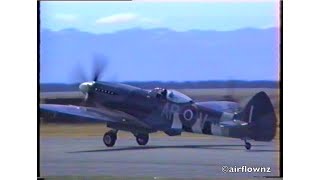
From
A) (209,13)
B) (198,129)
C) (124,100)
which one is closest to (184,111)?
(198,129)

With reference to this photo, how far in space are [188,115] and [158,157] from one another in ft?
1.24

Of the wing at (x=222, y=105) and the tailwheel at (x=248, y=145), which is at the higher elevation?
the wing at (x=222, y=105)

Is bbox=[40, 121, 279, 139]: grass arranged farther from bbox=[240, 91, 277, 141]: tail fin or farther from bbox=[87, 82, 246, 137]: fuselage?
bbox=[240, 91, 277, 141]: tail fin

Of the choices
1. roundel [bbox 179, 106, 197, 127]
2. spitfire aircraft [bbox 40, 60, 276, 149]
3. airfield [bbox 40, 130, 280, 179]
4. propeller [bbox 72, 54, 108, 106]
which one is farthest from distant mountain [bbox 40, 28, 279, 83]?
airfield [bbox 40, 130, 280, 179]

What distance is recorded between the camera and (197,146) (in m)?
4.41

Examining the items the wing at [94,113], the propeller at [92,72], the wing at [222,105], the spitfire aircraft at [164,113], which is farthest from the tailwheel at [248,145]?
the propeller at [92,72]

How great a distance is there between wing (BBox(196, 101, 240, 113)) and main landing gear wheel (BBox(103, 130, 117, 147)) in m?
0.66

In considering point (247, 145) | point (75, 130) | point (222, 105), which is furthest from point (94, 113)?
point (247, 145)

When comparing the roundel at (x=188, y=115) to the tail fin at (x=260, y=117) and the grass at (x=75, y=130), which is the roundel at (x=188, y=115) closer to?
the grass at (x=75, y=130)

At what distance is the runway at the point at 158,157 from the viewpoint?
14.4 ft

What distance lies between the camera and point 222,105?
14.4 ft

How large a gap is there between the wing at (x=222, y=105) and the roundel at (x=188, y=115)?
0.24 ft

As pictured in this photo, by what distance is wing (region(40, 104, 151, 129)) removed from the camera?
441 cm
